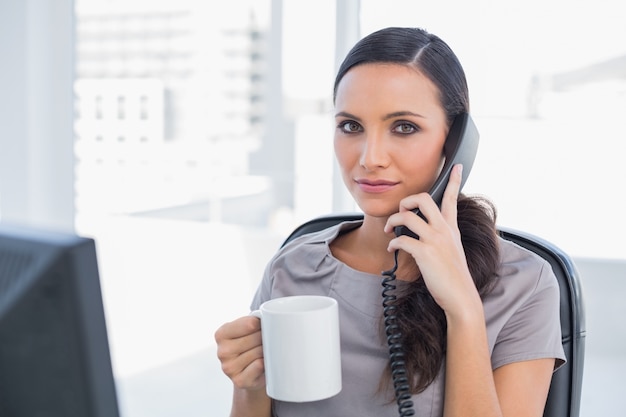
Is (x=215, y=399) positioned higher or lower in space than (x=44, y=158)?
lower

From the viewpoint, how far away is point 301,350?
885mm

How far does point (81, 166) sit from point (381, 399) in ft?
8.76

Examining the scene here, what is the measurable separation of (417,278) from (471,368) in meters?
0.26

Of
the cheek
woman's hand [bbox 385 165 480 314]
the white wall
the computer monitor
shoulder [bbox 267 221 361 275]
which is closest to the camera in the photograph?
the computer monitor

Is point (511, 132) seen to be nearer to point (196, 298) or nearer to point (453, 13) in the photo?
point (453, 13)

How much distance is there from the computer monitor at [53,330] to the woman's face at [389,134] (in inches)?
31.6

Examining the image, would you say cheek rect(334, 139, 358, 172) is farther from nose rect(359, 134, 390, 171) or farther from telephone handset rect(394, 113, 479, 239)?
telephone handset rect(394, 113, 479, 239)

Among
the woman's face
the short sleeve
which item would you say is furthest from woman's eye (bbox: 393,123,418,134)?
the short sleeve

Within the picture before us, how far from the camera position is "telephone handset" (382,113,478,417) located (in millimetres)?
1100

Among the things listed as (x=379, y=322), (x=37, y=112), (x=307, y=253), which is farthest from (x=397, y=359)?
(x=37, y=112)

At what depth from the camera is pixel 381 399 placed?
1.17 m

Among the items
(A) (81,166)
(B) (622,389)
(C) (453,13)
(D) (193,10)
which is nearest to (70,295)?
(C) (453,13)

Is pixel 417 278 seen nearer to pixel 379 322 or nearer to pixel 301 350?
pixel 379 322

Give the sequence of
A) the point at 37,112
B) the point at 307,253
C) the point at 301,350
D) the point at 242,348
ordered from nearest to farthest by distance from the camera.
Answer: the point at 301,350 → the point at 242,348 → the point at 307,253 → the point at 37,112
